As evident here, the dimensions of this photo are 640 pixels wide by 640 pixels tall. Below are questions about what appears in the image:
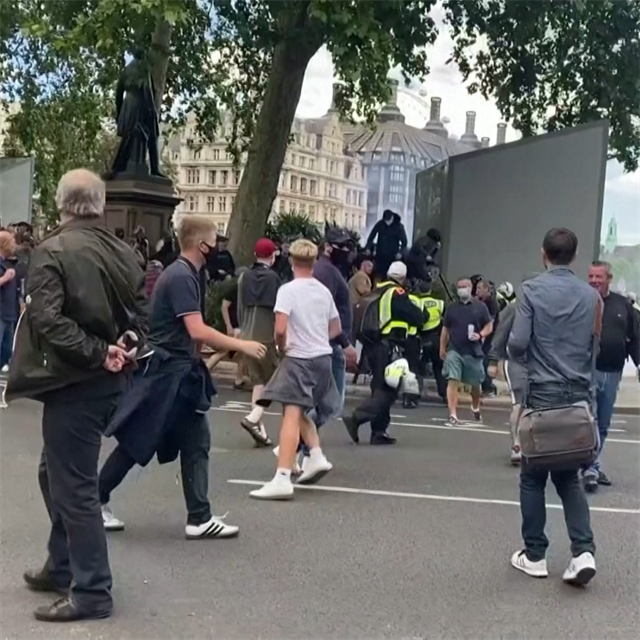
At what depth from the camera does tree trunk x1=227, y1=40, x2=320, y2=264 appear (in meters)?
18.8

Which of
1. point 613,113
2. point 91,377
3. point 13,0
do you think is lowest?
point 91,377

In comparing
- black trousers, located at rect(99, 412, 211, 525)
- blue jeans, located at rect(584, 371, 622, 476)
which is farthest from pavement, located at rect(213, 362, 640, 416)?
black trousers, located at rect(99, 412, 211, 525)

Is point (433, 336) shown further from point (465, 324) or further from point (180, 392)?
point (180, 392)

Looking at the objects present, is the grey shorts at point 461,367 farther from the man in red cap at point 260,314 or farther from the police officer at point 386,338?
the man in red cap at point 260,314

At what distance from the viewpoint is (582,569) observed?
515 cm

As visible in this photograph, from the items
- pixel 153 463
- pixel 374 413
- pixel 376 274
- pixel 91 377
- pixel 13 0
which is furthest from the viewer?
pixel 13 0

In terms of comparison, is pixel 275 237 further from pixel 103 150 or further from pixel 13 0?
pixel 103 150

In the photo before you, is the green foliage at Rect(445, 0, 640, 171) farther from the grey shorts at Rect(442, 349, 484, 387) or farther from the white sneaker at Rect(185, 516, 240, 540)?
the white sneaker at Rect(185, 516, 240, 540)

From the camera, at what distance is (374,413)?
9352mm

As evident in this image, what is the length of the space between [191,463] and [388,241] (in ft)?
38.5

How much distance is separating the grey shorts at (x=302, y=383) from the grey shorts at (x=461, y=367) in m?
4.16

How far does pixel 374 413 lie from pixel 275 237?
11.9 metres

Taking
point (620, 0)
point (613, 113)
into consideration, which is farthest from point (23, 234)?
point (613, 113)

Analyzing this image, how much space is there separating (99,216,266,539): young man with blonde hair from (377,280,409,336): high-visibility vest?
3.71m
